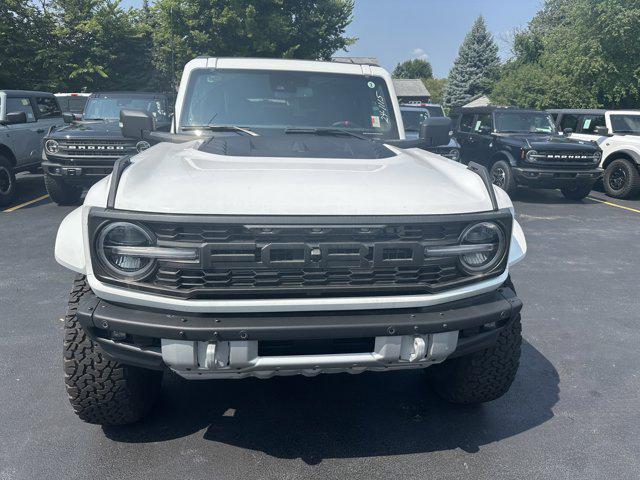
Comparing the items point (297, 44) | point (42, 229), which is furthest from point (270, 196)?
point (297, 44)

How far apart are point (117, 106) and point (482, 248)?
27.4 feet

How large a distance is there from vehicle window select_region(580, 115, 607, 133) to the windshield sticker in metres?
9.25

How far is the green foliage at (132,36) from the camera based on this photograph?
70.0 feet

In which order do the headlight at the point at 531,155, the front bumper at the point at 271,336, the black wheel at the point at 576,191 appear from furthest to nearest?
1. the black wheel at the point at 576,191
2. the headlight at the point at 531,155
3. the front bumper at the point at 271,336

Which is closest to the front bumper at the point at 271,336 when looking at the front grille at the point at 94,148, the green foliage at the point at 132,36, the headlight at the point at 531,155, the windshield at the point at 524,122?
the front grille at the point at 94,148

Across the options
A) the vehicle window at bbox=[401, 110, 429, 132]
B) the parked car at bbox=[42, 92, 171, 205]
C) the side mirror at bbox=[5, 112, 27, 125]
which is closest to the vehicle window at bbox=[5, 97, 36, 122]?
the side mirror at bbox=[5, 112, 27, 125]

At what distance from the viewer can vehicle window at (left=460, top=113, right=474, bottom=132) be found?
39.0 feet

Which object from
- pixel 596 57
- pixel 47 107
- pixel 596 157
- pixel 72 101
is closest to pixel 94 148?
pixel 47 107

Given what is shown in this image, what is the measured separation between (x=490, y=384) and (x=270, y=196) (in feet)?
5.26

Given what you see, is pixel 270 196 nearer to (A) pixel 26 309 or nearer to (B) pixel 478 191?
(B) pixel 478 191

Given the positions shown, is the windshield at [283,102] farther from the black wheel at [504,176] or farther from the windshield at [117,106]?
the black wheel at [504,176]

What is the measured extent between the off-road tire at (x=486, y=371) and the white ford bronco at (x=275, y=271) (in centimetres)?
32

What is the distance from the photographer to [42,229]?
7027 millimetres

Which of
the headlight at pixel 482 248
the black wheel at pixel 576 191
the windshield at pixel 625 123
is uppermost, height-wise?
the windshield at pixel 625 123
